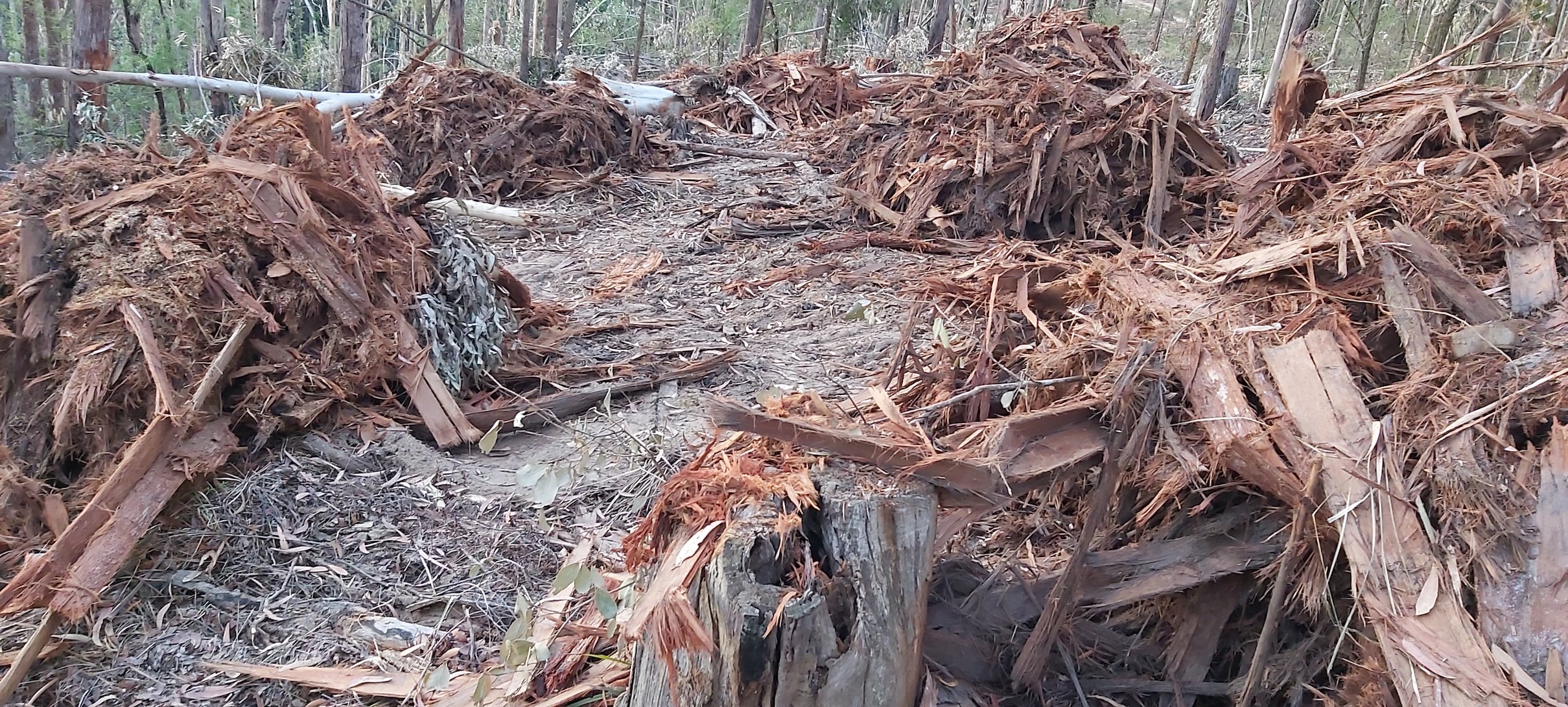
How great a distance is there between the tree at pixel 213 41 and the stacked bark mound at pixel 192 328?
789cm

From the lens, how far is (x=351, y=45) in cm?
999

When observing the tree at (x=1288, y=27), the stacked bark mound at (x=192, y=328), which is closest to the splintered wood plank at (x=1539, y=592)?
the stacked bark mound at (x=192, y=328)

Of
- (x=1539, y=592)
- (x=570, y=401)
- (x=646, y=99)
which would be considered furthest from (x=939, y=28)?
(x=1539, y=592)

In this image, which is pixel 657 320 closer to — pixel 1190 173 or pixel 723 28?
pixel 1190 173

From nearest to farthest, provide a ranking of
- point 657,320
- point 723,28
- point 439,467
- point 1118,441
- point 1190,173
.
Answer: point 1118,441, point 439,467, point 657,320, point 1190,173, point 723,28

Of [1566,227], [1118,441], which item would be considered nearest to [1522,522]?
[1118,441]

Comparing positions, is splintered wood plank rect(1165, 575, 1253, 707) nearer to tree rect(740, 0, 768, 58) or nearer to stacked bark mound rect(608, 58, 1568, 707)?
stacked bark mound rect(608, 58, 1568, 707)

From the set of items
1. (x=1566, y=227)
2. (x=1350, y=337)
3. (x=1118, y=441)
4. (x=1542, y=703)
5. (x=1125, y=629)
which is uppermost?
(x=1566, y=227)

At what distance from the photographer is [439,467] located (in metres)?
3.58

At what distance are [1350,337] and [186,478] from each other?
3.69 m

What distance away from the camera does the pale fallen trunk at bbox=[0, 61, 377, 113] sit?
7043 mm

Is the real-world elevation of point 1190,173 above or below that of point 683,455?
above

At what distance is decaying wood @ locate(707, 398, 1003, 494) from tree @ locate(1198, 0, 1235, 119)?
315 inches

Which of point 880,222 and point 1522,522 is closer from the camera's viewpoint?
point 1522,522
